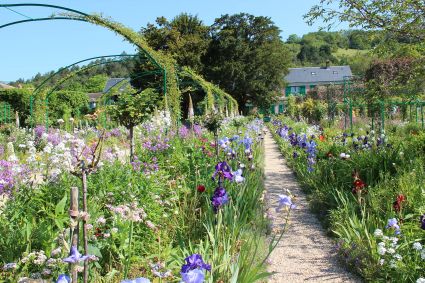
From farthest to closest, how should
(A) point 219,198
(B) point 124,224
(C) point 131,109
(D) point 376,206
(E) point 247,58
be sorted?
(E) point 247,58, (C) point 131,109, (D) point 376,206, (B) point 124,224, (A) point 219,198

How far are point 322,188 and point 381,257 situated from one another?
2407 mm

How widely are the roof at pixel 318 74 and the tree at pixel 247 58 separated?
85.3ft

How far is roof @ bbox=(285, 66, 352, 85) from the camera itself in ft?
205

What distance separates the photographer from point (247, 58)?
115ft

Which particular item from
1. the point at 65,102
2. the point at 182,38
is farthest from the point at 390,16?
the point at 182,38

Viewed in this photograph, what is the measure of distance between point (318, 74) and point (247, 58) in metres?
31.3

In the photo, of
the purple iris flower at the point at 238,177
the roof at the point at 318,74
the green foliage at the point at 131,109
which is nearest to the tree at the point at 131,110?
the green foliage at the point at 131,109

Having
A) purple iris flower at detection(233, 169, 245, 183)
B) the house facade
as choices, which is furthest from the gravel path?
the house facade

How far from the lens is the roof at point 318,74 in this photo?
6238 centimetres

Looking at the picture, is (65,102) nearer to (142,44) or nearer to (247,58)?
(247,58)

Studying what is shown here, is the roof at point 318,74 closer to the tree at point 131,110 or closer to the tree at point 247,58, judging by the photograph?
the tree at point 247,58

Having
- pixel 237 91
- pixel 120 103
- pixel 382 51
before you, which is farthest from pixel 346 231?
pixel 237 91

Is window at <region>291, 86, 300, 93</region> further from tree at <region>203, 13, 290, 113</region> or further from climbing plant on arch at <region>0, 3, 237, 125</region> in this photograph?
climbing plant on arch at <region>0, 3, 237, 125</region>

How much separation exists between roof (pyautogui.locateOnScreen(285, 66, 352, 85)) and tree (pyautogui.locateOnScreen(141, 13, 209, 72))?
3170 cm
